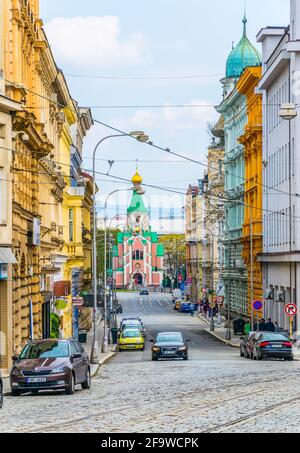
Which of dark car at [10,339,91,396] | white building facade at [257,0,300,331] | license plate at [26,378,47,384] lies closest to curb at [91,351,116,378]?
dark car at [10,339,91,396]

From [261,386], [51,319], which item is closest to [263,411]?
[261,386]

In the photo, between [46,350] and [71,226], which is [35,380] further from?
[71,226]

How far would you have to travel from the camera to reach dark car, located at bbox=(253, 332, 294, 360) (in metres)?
47.1

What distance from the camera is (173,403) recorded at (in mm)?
25125

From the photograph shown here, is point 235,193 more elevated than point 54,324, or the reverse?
point 235,193

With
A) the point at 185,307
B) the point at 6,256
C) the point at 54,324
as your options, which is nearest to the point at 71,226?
the point at 54,324

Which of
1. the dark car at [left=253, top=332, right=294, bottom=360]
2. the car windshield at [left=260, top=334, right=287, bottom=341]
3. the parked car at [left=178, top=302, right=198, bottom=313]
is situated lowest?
the parked car at [left=178, top=302, right=198, bottom=313]

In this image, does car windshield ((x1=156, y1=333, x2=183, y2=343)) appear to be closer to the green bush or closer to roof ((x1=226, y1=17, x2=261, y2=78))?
the green bush

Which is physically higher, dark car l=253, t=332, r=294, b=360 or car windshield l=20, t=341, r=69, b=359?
car windshield l=20, t=341, r=69, b=359

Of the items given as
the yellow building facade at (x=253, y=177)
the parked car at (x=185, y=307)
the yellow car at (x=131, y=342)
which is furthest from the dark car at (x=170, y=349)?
the parked car at (x=185, y=307)

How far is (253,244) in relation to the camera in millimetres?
80875

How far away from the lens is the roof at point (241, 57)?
112m

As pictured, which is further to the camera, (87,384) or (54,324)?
(54,324)

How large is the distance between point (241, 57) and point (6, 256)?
78423 mm
